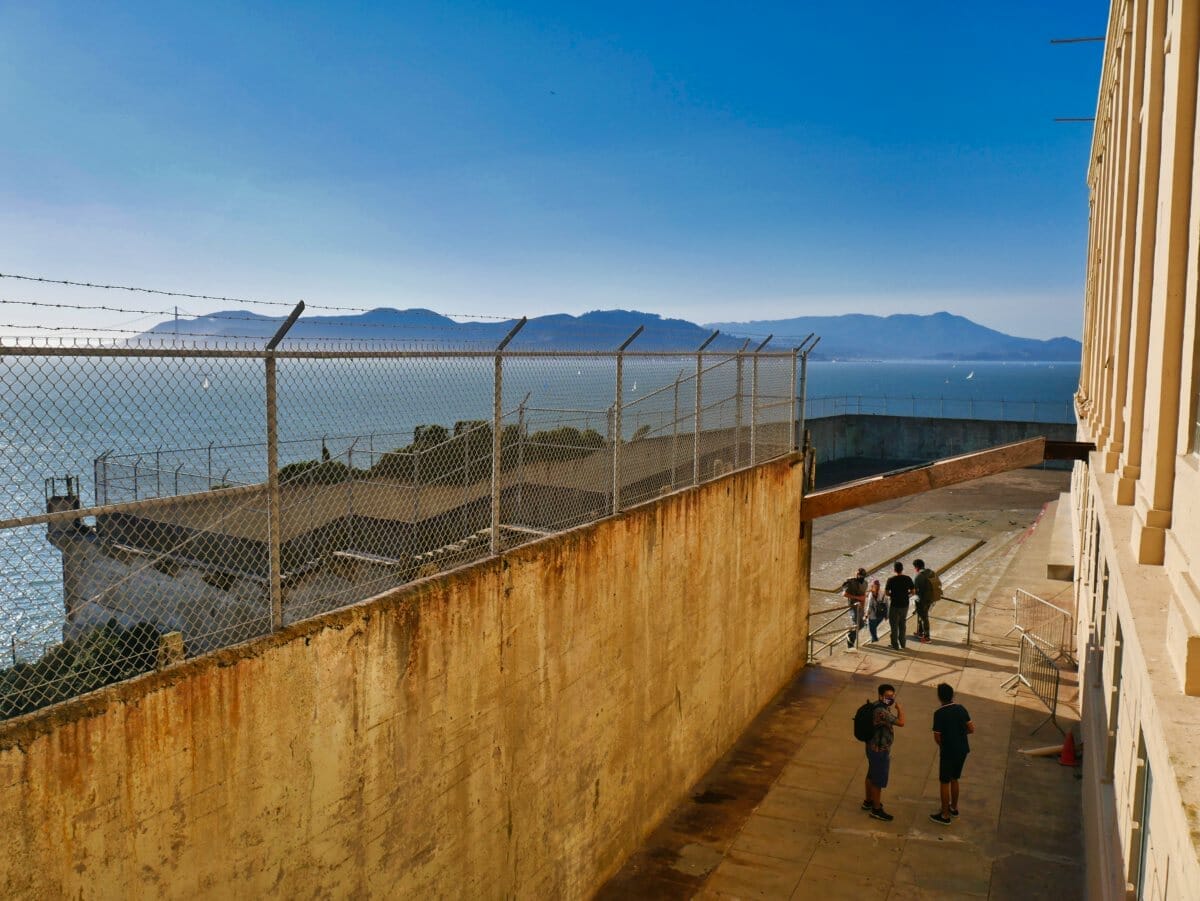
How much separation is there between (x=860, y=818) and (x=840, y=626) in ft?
27.0

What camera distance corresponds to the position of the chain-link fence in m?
4.38

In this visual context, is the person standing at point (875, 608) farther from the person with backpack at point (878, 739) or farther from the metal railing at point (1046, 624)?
the person with backpack at point (878, 739)

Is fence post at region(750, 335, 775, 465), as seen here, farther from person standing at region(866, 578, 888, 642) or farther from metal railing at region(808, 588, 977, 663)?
person standing at region(866, 578, 888, 642)

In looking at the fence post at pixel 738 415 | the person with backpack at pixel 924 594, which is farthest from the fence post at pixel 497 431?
the person with backpack at pixel 924 594

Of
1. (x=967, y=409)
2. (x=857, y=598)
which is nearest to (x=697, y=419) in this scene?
(x=857, y=598)

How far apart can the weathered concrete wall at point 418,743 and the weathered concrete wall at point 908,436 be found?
1401 inches

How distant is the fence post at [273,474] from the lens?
480 centimetres

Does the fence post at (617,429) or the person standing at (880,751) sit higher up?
the fence post at (617,429)

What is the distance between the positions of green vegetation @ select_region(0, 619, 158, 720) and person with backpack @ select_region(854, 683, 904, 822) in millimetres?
7281

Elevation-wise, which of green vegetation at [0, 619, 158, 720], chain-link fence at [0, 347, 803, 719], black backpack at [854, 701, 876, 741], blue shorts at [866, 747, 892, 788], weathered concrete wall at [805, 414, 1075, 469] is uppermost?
chain-link fence at [0, 347, 803, 719]

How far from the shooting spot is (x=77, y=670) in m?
4.45

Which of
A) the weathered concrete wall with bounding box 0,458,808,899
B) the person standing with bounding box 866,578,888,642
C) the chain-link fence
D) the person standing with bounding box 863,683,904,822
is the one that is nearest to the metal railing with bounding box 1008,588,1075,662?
the person standing with bounding box 866,578,888,642

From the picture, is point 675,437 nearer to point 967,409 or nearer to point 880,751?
point 880,751

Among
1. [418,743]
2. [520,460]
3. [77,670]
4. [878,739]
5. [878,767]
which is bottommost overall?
[878,767]
